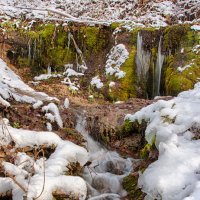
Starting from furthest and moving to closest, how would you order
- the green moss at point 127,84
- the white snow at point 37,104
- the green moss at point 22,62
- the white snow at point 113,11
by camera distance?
the white snow at point 113,11, the green moss at point 22,62, the green moss at point 127,84, the white snow at point 37,104

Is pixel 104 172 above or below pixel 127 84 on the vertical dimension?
below

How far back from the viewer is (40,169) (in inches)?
153

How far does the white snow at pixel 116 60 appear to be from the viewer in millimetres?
10989

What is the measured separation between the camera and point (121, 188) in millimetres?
4359

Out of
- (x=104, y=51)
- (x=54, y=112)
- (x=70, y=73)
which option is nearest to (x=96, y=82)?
(x=70, y=73)

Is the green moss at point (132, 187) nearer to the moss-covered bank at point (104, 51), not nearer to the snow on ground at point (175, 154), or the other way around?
the snow on ground at point (175, 154)

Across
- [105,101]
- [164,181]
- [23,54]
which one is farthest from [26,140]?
[23,54]

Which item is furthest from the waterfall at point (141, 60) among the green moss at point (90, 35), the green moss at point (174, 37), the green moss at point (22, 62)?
the green moss at point (22, 62)

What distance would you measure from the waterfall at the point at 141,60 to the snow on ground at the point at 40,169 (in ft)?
21.7

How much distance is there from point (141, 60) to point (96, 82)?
5.45ft

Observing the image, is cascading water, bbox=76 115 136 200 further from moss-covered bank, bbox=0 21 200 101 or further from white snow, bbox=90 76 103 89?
white snow, bbox=90 76 103 89

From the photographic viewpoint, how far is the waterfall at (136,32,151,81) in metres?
10.8

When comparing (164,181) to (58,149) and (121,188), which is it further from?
(58,149)

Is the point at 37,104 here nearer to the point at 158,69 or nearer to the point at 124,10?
the point at 158,69
